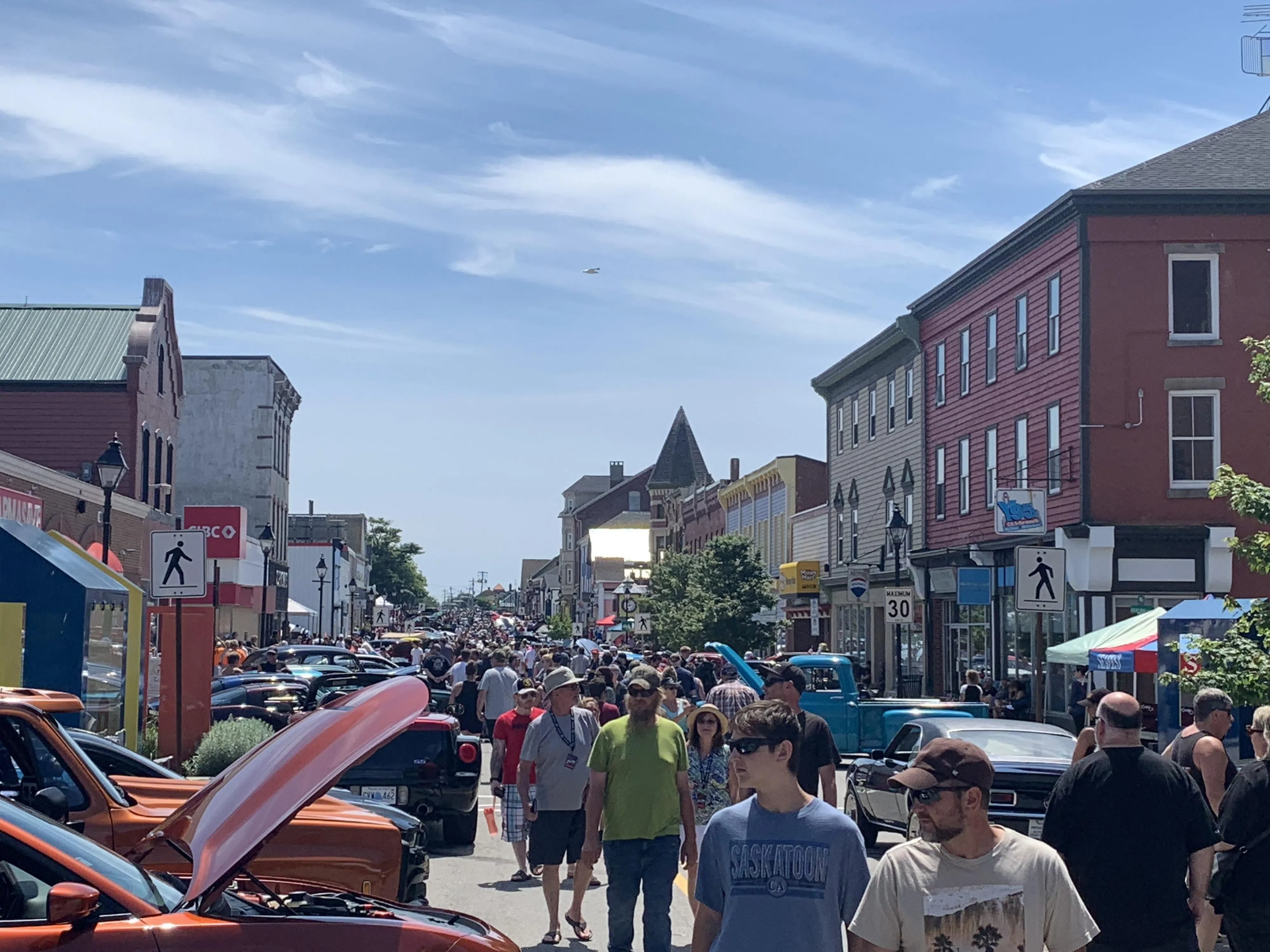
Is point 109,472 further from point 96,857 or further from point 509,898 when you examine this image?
point 96,857

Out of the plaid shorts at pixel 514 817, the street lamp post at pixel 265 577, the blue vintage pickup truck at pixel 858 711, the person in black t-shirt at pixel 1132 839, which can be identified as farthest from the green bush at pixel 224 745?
the street lamp post at pixel 265 577

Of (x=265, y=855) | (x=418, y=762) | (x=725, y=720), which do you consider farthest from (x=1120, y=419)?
(x=265, y=855)

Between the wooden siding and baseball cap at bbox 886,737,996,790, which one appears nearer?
baseball cap at bbox 886,737,996,790

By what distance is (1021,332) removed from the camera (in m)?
35.3

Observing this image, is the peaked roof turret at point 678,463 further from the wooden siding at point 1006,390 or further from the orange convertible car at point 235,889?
the orange convertible car at point 235,889

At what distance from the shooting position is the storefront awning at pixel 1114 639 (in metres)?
20.1

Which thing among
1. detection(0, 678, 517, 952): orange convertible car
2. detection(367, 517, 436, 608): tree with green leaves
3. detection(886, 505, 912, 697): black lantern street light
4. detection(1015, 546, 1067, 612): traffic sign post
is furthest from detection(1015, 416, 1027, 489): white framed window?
detection(367, 517, 436, 608): tree with green leaves

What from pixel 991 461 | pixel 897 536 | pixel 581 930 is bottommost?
pixel 581 930

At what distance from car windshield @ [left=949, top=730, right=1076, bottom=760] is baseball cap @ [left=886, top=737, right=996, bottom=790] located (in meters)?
A: 9.13

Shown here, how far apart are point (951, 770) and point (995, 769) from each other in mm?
8074

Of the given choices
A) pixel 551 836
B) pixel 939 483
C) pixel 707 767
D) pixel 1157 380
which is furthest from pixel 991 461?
pixel 707 767

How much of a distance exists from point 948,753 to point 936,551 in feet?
121

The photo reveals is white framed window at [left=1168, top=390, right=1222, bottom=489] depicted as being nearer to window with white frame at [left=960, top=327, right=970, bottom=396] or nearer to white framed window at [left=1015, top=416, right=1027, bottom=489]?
white framed window at [left=1015, top=416, right=1027, bottom=489]

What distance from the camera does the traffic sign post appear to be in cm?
1770
